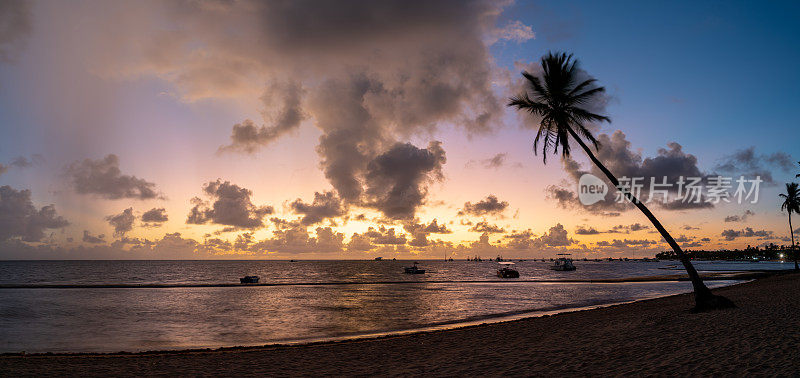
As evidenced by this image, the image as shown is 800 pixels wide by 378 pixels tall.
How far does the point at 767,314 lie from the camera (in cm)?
1766

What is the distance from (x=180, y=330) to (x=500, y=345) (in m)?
21.0

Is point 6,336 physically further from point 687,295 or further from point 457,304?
point 687,295

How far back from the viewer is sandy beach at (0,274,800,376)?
11.0 metres

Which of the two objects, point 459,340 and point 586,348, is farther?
point 459,340

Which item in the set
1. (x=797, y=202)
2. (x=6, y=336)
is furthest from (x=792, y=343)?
(x=797, y=202)

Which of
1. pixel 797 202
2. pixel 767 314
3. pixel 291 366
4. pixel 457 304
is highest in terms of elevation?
pixel 797 202

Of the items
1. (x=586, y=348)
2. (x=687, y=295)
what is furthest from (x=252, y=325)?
(x=687, y=295)

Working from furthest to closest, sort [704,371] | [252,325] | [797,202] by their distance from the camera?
[797,202] → [252,325] → [704,371]

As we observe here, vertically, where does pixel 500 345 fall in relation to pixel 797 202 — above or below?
below

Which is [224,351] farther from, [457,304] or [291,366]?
[457,304]

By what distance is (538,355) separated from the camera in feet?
44.4

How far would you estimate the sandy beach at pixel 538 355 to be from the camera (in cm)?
1102

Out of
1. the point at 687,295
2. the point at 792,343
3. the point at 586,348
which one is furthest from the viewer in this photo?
the point at 687,295

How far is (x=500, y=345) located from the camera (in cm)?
1652
